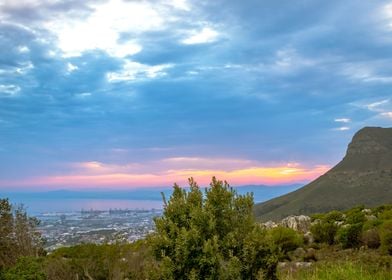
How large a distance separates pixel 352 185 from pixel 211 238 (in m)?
74.2

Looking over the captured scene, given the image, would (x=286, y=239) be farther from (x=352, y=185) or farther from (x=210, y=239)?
(x=352, y=185)

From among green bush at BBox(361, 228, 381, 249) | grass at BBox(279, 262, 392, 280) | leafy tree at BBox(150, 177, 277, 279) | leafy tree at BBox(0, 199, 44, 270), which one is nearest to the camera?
leafy tree at BBox(150, 177, 277, 279)

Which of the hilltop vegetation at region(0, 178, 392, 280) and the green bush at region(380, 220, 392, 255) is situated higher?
the hilltop vegetation at region(0, 178, 392, 280)

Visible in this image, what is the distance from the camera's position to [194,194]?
11523mm

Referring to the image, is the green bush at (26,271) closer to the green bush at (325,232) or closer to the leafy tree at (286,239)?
the leafy tree at (286,239)

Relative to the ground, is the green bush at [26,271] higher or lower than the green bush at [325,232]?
higher

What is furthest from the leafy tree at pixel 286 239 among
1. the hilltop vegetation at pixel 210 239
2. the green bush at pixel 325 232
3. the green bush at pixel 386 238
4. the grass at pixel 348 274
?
the hilltop vegetation at pixel 210 239

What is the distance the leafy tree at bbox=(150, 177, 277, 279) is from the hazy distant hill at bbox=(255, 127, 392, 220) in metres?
56.8

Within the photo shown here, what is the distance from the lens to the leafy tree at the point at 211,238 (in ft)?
34.3

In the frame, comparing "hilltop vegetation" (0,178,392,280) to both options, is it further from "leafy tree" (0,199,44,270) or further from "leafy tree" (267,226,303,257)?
"leafy tree" (267,226,303,257)

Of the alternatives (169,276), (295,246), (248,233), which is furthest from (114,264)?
(295,246)

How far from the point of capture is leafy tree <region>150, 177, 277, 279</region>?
10.4m

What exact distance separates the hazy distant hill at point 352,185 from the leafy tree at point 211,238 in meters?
56.8

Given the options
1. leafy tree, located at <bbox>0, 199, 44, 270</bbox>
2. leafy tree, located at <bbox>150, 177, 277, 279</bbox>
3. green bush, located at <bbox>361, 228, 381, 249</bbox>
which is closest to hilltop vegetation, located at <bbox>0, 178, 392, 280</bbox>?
leafy tree, located at <bbox>150, 177, 277, 279</bbox>
